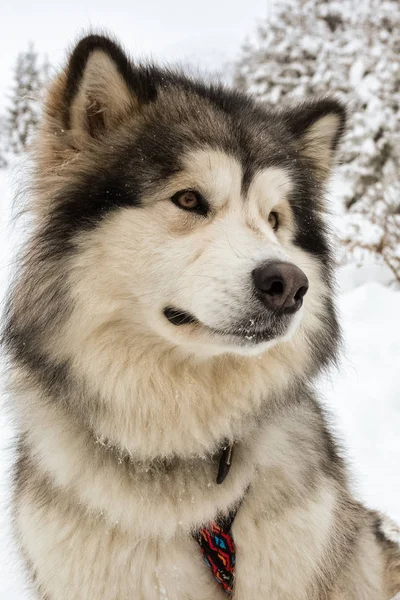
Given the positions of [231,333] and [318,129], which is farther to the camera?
[318,129]

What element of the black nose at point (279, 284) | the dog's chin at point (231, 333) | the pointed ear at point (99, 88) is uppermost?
the pointed ear at point (99, 88)

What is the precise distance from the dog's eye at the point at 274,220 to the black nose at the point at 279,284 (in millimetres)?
539

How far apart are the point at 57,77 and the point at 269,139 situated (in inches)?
33.3

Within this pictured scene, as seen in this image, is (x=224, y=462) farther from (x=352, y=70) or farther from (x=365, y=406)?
(x=352, y=70)

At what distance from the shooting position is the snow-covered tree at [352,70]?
1496cm

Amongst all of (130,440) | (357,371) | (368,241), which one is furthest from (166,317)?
(368,241)

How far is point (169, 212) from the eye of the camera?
1.97 m

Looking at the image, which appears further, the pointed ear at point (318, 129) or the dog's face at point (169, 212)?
the pointed ear at point (318, 129)

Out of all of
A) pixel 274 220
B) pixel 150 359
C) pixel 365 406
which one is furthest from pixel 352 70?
pixel 150 359

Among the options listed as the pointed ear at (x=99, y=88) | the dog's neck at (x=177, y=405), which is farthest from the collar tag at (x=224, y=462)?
the pointed ear at (x=99, y=88)

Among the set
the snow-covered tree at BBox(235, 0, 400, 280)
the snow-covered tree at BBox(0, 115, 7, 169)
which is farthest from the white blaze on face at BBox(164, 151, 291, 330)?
the snow-covered tree at BBox(0, 115, 7, 169)

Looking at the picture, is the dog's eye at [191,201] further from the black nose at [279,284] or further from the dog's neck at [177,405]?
the dog's neck at [177,405]

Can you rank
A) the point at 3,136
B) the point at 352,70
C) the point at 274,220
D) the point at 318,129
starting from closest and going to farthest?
1. the point at 274,220
2. the point at 318,129
3. the point at 352,70
4. the point at 3,136

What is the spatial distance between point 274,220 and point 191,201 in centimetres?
45
